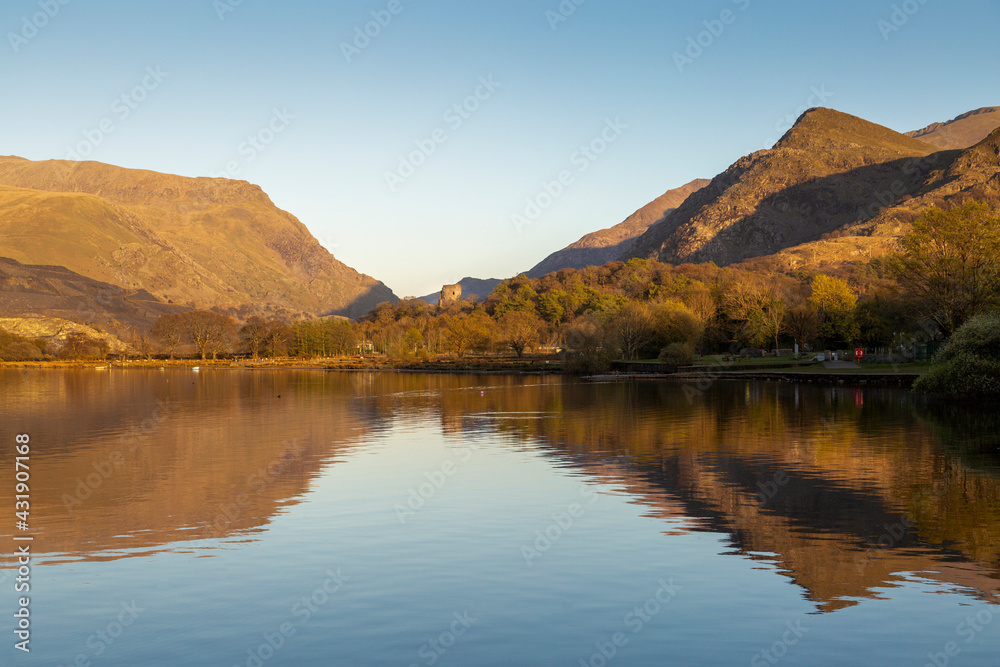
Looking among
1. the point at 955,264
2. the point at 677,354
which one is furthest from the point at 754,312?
the point at 955,264

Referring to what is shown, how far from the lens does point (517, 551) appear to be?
678 inches

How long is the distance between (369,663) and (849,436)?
32.8 meters

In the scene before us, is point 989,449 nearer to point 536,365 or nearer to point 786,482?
point 786,482

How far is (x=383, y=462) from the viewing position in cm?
3155

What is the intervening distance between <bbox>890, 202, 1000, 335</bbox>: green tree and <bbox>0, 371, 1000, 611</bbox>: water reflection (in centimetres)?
2220

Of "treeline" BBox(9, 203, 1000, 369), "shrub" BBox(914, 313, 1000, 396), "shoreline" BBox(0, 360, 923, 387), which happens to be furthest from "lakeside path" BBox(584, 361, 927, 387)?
"shrub" BBox(914, 313, 1000, 396)

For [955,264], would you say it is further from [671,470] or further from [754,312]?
[671,470]

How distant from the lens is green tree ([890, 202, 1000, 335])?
7500 centimetres

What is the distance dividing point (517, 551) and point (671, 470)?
1233 cm

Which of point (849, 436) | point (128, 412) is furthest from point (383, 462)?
point (128, 412)

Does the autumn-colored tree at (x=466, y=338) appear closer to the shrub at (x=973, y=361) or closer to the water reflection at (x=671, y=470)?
the water reflection at (x=671, y=470)

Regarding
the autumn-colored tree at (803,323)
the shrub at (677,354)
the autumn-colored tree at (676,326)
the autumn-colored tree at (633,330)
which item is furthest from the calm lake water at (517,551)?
the autumn-colored tree at (803,323)

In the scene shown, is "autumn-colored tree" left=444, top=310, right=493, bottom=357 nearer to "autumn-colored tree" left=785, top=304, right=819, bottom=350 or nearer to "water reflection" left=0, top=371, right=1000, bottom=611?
"autumn-colored tree" left=785, top=304, right=819, bottom=350

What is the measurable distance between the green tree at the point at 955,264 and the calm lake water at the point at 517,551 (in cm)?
4714
